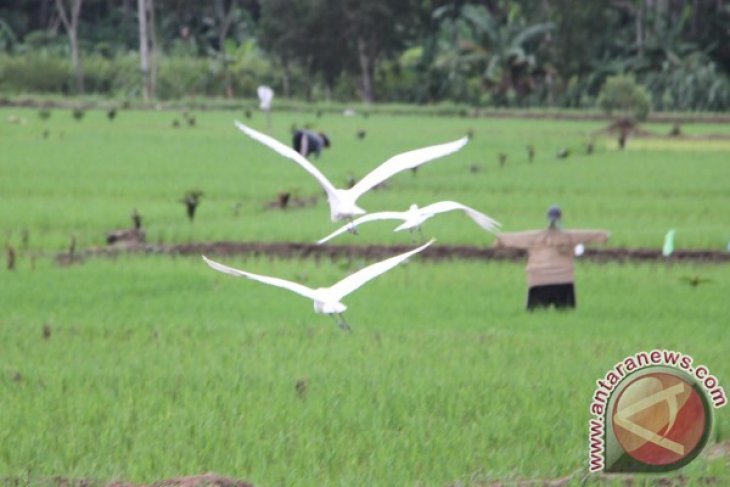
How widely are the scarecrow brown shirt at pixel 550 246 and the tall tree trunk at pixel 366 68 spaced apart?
25.6 meters

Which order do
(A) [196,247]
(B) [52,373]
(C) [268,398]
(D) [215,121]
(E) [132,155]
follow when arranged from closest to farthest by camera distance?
(C) [268,398] < (B) [52,373] < (A) [196,247] < (E) [132,155] < (D) [215,121]

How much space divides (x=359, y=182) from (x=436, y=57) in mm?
30925

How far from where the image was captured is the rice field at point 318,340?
5.16 meters

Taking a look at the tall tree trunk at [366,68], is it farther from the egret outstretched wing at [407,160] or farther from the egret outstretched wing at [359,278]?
the egret outstretched wing at [359,278]

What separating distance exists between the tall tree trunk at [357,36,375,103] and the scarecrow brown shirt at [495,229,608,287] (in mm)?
25606

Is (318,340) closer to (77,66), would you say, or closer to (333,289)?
(333,289)

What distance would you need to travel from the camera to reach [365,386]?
620cm

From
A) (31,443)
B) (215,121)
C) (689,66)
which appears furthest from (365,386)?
(689,66)

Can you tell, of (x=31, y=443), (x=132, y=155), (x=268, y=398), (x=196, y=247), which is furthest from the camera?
(x=132, y=155)

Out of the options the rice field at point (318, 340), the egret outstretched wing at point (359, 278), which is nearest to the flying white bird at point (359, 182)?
the egret outstretched wing at point (359, 278)

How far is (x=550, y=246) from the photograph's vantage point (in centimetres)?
825

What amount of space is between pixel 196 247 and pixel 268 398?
5.52 metres

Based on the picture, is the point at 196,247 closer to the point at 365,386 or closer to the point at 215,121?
the point at 365,386

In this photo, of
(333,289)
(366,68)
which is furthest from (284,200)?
(366,68)
